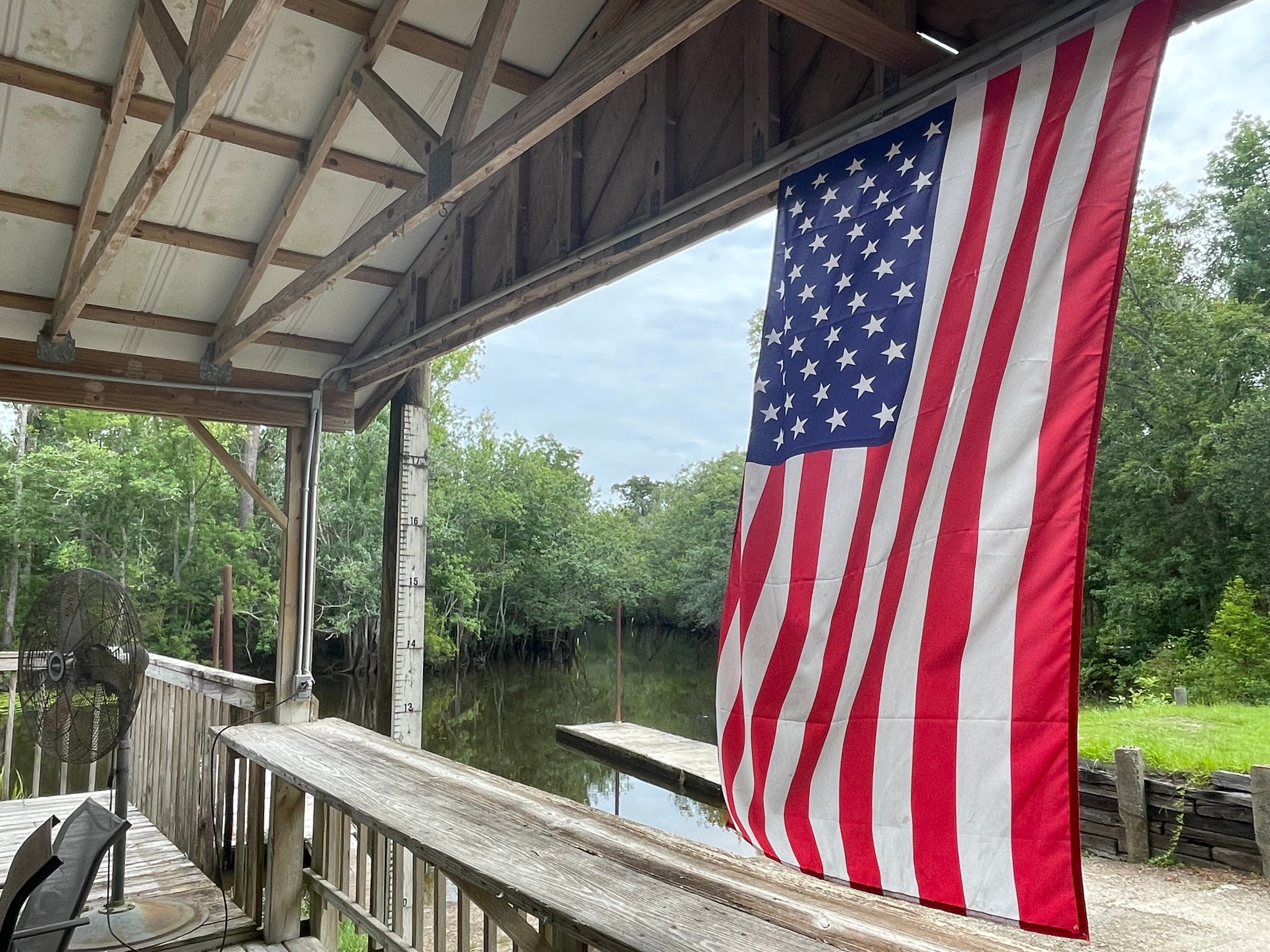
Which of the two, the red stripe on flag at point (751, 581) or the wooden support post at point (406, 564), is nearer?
the red stripe on flag at point (751, 581)

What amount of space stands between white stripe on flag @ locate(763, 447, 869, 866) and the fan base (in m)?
2.22

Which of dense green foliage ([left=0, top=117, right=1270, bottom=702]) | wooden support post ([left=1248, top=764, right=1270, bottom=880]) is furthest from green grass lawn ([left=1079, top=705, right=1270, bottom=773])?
dense green foliage ([left=0, top=117, right=1270, bottom=702])

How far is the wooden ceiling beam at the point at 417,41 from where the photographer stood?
3.34 metres

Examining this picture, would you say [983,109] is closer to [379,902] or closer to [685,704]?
[379,902]

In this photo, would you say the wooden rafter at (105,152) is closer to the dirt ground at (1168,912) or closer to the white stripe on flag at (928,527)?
the white stripe on flag at (928,527)

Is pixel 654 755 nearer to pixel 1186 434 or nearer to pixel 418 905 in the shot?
pixel 418 905

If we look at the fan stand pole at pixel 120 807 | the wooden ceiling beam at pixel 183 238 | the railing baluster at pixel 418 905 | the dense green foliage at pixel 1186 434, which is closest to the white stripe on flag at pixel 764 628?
the railing baluster at pixel 418 905

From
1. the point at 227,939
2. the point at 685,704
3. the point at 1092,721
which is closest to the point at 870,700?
the point at 227,939

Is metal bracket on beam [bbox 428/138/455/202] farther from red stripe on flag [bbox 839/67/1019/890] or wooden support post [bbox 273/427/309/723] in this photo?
wooden support post [bbox 273/427/309/723]

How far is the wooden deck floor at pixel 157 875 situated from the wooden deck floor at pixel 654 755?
4494mm

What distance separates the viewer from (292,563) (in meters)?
5.69

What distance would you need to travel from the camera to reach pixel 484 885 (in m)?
1.89

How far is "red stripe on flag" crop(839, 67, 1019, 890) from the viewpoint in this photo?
1.97 meters

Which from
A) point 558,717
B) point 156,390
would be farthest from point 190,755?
point 558,717
